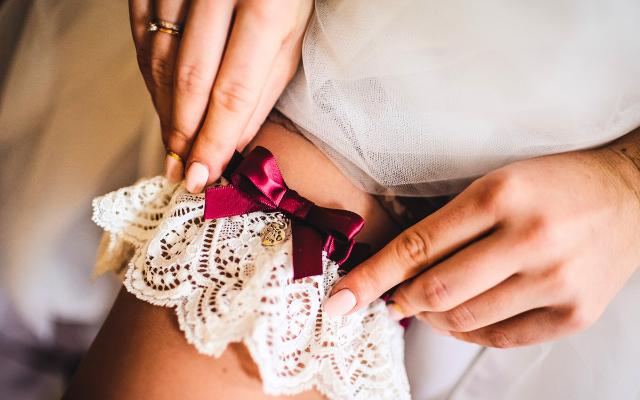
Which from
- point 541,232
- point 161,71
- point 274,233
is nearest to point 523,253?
point 541,232

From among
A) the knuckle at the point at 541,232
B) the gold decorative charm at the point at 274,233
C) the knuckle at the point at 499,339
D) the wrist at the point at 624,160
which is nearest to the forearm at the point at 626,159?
the wrist at the point at 624,160

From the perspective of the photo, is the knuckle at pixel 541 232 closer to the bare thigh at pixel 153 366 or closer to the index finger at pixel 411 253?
the index finger at pixel 411 253

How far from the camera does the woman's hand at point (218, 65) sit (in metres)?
0.67

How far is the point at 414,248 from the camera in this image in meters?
0.65

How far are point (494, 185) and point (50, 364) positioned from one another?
1241mm

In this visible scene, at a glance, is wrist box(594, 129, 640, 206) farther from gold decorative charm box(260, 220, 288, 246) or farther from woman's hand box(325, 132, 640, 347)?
gold decorative charm box(260, 220, 288, 246)

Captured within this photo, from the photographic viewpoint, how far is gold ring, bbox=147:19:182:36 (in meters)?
0.74

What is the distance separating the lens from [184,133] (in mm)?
727

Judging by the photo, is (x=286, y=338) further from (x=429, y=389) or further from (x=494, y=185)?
(x=429, y=389)

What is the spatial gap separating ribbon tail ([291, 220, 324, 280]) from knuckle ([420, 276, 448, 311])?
0.17 m

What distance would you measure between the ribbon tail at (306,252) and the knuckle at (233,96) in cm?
22

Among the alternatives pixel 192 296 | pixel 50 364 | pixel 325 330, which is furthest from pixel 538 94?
pixel 50 364

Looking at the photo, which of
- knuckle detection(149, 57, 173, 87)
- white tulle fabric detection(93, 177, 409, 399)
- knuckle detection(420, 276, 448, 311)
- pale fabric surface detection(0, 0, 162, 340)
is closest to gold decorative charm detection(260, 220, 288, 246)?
white tulle fabric detection(93, 177, 409, 399)

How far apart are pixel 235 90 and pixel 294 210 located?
0.70 ft
